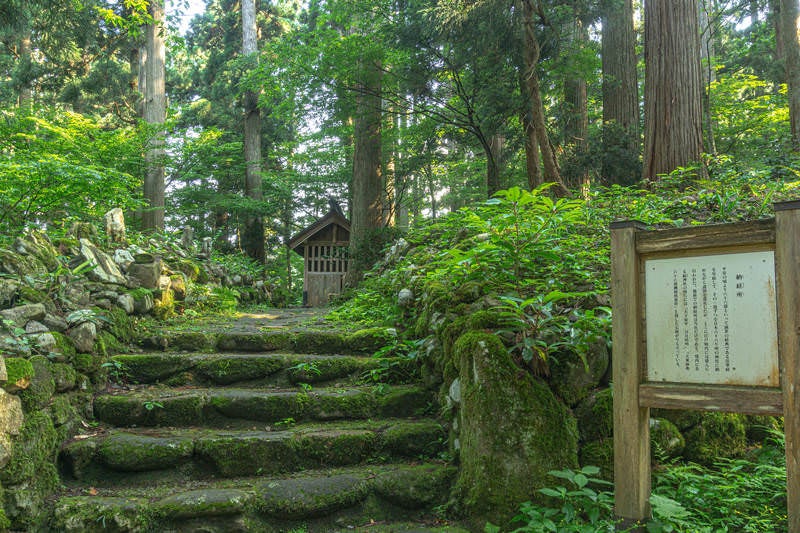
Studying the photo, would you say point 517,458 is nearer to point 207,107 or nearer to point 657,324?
point 657,324

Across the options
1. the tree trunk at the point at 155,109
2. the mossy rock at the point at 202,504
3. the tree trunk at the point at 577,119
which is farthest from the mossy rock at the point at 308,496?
the tree trunk at the point at 155,109

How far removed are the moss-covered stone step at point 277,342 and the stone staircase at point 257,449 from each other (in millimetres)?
251

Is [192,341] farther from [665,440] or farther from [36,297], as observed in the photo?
[665,440]

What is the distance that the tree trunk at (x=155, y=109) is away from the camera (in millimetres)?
12023

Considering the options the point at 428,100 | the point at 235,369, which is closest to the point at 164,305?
the point at 235,369

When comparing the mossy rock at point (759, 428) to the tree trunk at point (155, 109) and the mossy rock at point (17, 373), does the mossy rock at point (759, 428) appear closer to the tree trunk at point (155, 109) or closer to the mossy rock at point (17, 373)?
the mossy rock at point (17, 373)

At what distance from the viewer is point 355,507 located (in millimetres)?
2824

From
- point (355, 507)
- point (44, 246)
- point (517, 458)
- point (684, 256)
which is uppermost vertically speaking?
point (44, 246)

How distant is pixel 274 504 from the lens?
9.00 ft

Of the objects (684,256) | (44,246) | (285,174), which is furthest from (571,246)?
(285,174)

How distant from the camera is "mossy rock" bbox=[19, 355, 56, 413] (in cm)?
283

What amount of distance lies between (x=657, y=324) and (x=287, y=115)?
10.0 meters

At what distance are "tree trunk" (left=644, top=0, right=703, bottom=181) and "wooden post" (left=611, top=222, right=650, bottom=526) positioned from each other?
5388 millimetres

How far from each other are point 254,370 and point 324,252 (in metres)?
10.3
